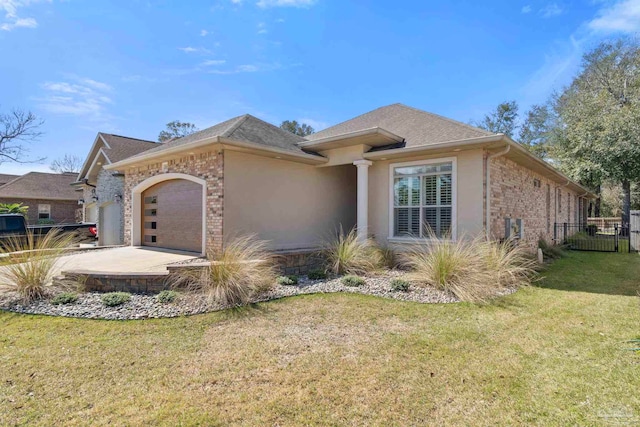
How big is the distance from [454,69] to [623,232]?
1419 cm

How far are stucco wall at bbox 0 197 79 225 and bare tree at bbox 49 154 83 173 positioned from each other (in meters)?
21.5

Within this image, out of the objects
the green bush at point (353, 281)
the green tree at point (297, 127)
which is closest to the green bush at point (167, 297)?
the green bush at point (353, 281)

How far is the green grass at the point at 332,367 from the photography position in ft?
9.25

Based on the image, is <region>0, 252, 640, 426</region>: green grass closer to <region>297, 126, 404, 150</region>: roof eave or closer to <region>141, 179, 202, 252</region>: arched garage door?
<region>297, 126, 404, 150</region>: roof eave

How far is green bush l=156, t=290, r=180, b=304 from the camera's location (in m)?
5.90

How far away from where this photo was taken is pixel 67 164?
4425cm

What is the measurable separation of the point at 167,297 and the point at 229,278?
114 cm

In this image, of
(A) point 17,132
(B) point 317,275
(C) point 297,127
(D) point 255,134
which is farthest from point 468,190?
(C) point 297,127

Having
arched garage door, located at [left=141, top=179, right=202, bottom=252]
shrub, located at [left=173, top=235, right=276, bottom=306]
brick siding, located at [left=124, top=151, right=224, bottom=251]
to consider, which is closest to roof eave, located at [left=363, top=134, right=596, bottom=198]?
brick siding, located at [left=124, top=151, right=224, bottom=251]

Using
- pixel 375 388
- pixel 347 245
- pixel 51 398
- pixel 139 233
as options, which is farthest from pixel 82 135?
pixel 375 388

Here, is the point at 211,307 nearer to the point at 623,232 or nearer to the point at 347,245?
the point at 347,245

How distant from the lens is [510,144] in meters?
7.87

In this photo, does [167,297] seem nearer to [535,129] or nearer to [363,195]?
[363,195]

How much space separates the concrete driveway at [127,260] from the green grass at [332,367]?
89.1 inches
